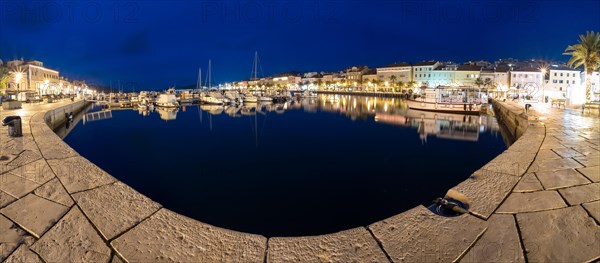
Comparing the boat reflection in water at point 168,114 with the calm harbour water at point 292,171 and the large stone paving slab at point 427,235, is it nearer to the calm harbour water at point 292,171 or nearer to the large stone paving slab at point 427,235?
the calm harbour water at point 292,171

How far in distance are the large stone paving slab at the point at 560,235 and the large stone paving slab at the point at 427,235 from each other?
1.32ft

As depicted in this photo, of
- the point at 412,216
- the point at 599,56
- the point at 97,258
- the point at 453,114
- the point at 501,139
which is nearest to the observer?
the point at 97,258

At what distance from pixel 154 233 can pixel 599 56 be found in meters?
36.0

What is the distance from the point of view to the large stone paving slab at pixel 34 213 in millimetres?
3072

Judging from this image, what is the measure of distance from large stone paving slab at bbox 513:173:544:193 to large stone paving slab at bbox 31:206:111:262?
4.76 meters

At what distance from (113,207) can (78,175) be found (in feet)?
5.69

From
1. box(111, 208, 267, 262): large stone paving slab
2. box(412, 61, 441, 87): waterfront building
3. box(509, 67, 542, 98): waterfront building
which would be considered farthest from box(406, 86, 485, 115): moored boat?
box(412, 61, 441, 87): waterfront building

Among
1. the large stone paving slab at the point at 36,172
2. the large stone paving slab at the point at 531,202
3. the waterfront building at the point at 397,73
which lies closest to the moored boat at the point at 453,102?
the large stone paving slab at the point at 531,202

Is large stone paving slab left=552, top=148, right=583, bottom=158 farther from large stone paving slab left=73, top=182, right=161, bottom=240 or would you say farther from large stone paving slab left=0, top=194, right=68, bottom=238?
large stone paving slab left=0, top=194, right=68, bottom=238

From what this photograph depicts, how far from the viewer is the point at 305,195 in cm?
796

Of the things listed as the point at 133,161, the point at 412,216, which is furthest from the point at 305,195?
the point at 133,161

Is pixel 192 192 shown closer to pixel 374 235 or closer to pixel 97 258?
pixel 97 258

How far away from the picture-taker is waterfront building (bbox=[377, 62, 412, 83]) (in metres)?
97.2

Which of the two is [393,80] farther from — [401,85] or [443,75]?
[443,75]
